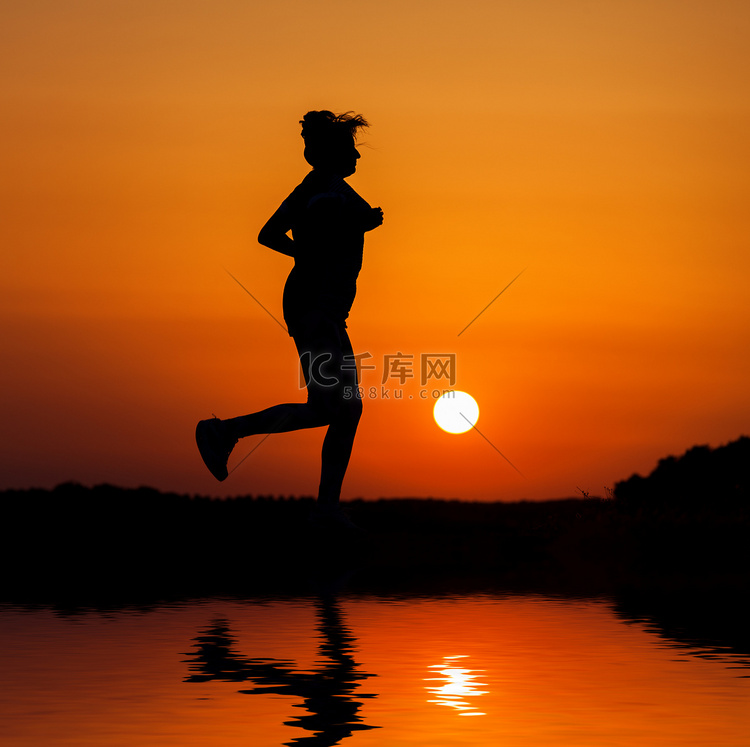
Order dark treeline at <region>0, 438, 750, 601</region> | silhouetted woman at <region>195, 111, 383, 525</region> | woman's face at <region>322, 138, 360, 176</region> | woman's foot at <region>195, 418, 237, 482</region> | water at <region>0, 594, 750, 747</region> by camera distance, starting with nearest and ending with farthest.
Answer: water at <region>0, 594, 750, 747</region> → dark treeline at <region>0, 438, 750, 601</region> → woman's foot at <region>195, 418, 237, 482</region> → silhouetted woman at <region>195, 111, 383, 525</region> → woman's face at <region>322, 138, 360, 176</region>

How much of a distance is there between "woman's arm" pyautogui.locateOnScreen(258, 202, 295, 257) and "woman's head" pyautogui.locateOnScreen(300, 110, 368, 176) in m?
0.54

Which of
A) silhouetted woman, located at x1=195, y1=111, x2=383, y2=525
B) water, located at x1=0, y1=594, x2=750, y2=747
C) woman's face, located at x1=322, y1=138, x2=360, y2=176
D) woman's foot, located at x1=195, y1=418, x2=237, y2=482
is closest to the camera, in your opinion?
water, located at x1=0, y1=594, x2=750, y2=747

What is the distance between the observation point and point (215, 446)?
1024 centimetres

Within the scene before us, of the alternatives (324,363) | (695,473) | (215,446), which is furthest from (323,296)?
(695,473)

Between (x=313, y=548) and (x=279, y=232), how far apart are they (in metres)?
2.74

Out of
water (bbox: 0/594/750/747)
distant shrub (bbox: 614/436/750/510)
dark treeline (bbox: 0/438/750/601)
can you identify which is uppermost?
distant shrub (bbox: 614/436/750/510)

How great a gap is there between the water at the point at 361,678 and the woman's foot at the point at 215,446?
69.9 inches

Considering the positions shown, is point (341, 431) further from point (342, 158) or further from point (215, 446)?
point (342, 158)

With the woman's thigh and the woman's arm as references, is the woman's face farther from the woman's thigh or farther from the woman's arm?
the woman's thigh

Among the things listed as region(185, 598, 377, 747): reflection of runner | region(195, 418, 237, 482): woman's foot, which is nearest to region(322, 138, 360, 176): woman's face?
region(195, 418, 237, 482): woman's foot

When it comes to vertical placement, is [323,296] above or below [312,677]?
above

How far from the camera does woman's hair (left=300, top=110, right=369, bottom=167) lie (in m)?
10.7

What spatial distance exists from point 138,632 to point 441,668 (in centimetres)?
200

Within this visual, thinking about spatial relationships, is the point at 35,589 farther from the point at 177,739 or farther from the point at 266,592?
the point at 177,739
